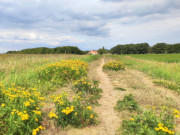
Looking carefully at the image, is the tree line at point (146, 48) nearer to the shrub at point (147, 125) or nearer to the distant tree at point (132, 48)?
the distant tree at point (132, 48)

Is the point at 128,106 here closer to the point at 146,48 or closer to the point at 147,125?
the point at 147,125

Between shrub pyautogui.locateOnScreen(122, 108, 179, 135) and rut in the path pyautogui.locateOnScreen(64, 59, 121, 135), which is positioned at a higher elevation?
shrub pyautogui.locateOnScreen(122, 108, 179, 135)

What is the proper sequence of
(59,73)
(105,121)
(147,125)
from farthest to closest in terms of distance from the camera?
(59,73)
(105,121)
(147,125)

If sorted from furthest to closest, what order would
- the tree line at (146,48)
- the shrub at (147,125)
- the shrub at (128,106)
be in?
1. the tree line at (146,48)
2. the shrub at (128,106)
3. the shrub at (147,125)

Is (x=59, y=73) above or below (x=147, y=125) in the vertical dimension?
above

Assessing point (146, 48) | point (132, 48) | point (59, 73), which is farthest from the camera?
point (132, 48)

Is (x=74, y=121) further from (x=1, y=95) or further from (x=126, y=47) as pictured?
(x=126, y=47)

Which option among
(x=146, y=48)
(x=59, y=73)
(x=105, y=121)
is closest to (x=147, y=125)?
(x=105, y=121)

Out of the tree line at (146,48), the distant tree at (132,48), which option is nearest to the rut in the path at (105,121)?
the tree line at (146,48)

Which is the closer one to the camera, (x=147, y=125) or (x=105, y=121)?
(x=147, y=125)

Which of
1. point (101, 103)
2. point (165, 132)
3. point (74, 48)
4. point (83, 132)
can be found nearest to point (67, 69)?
point (101, 103)

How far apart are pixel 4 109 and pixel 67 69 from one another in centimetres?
483

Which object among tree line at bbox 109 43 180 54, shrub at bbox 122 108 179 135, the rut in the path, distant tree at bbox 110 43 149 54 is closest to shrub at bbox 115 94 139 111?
the rut in the path

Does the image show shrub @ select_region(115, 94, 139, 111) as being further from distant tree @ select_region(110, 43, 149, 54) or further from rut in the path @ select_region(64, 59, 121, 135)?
distant tree @ select_region(110, 43, 149, 54)
